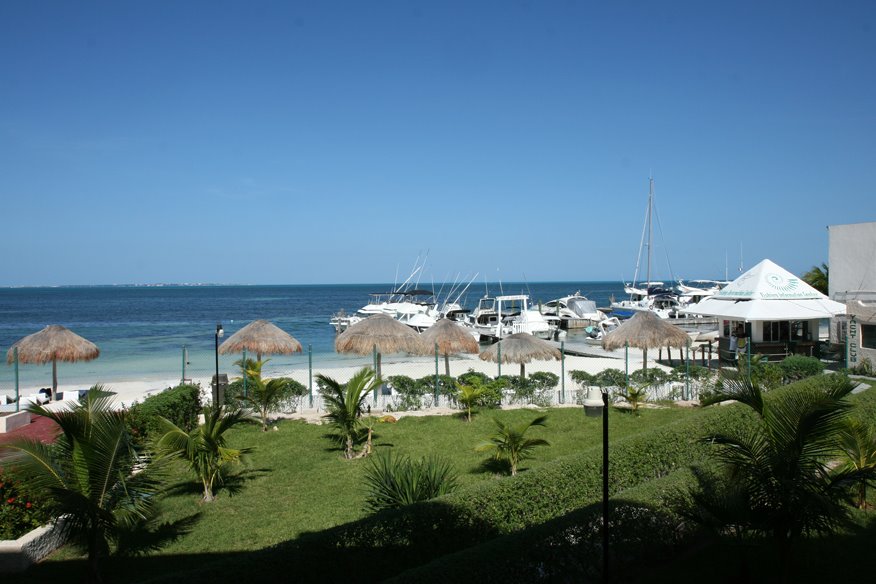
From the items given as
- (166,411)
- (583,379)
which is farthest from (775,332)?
(166,411)

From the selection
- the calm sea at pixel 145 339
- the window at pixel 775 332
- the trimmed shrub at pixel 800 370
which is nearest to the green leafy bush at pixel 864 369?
the trimmed shrub at pixel 800 370

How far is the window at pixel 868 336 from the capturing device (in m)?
18.4

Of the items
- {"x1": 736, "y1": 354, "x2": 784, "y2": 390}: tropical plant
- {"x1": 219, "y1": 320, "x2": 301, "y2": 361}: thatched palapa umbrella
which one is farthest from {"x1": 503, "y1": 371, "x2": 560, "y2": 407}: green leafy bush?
{"x1": 219, "y1": 320, "x2": 301, "y2": 361}: thatched palapa umbrella

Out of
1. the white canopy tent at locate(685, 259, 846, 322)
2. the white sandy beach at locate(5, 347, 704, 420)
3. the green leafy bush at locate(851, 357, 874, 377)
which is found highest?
the white canopy tent at locate(685, 259, 846, 322)

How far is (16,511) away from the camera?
6.72 metres

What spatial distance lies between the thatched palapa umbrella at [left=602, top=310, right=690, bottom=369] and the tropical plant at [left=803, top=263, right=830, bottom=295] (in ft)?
58.3

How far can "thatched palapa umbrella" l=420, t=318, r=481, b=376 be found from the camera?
59.2 feet

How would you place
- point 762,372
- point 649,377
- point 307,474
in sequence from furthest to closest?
point 649,377 → point 762,372 → point 307,474

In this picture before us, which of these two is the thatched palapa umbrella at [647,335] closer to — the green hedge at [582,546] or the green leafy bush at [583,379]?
the green leafy bush at [583,379]

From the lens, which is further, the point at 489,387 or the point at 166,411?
the point at 489,387

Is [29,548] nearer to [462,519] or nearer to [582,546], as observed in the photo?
[462,519]

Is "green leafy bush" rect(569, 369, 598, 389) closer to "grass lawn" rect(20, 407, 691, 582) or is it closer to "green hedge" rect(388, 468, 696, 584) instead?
"grass lawn" rect(20, 407, 691, 582)

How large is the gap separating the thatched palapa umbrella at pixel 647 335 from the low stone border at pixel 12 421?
49.5 ft

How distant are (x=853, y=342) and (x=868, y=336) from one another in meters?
0.50
